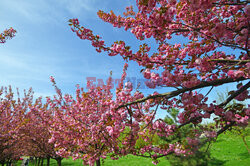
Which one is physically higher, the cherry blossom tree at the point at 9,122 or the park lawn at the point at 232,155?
the cherry blossom tree at the point at 9,122

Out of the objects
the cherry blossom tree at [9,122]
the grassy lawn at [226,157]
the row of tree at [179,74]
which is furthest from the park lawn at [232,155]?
the cherry blossom tree at [9,122]

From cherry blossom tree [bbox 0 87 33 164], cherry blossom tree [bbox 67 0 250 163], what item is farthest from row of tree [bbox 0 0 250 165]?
cherry blossom tree [bbox 0 87 33 164]

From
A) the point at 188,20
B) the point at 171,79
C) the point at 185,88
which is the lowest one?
the point at 185,88

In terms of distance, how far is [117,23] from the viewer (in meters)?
4.74

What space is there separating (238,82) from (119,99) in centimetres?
250

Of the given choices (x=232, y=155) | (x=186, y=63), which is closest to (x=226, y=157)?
(x=232, y=155)

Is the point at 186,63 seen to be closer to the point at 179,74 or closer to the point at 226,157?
the point at 179,74

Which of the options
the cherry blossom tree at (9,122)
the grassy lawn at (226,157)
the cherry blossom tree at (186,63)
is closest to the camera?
A: the cherry blossom tree at (186,63)

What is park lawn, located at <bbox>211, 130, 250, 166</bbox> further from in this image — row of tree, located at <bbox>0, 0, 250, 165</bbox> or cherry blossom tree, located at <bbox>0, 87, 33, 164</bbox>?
cherry blossom tree, located at <bbox>0, 87, 33, 164</bbox>

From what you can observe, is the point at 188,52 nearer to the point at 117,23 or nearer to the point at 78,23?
the point at 117,23

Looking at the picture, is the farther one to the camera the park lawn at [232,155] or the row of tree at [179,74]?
the park lawn at [232,155]

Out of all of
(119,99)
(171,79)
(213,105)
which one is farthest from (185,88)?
(119,99)

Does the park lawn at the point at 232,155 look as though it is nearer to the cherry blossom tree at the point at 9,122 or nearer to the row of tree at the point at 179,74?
the row of tree at the point at 179,74

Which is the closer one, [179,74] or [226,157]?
[179,74]
